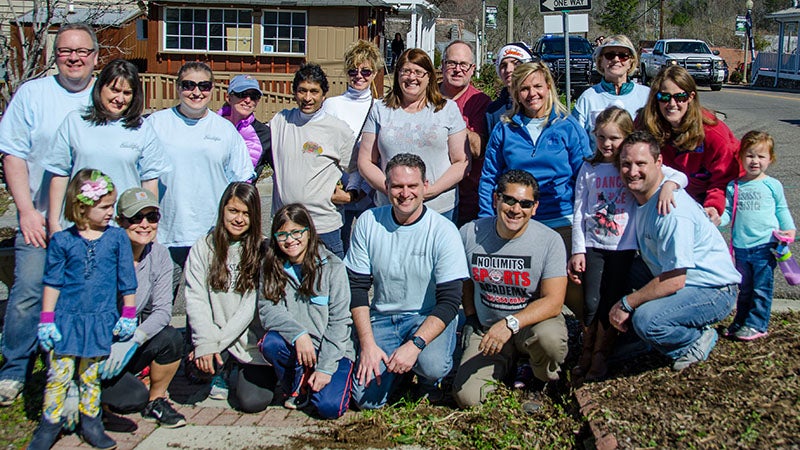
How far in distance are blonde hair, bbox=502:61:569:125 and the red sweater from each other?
2.43 ft

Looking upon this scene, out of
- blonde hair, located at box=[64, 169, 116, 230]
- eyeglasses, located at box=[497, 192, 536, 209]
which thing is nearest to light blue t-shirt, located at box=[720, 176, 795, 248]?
eyeglasses, located at box=[497, 192, 536, 209]

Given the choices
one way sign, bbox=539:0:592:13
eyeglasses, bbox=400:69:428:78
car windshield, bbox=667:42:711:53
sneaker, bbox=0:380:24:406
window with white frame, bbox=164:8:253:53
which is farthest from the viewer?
car windshield, bbox=667:42:711:53

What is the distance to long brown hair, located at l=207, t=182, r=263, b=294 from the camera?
4570 mm

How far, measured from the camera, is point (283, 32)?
81.1ft

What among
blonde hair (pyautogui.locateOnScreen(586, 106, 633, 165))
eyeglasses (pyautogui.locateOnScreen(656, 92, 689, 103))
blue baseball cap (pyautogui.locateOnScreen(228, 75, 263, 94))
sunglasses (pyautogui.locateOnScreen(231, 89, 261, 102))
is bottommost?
blonde hair (pyautogui.locateOnScreen(586, 106, 633, 165))

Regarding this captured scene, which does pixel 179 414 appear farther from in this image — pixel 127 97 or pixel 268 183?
pixel 268 183

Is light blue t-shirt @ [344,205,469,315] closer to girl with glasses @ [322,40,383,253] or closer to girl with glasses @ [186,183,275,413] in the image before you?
girl with glasses @ [186,183,275,413]

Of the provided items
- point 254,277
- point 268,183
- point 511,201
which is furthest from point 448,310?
point 268,183

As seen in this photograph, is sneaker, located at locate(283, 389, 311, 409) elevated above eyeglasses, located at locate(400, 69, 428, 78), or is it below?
below

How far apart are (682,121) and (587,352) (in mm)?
1555

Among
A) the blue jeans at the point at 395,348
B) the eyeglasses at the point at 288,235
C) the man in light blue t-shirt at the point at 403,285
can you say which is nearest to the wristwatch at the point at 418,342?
the man in light blue t-shirt at the point at 403,285

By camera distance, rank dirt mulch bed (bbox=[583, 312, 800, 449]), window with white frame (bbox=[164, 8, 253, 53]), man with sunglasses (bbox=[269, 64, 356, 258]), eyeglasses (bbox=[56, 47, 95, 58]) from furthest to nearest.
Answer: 1. window with white frame (bbox=[164, 8, 253, 53])
2. man with sunglasses (bbox=[269, 64, 356, 258])
3. eyeglasses (bbox=[56, 47, 95, 58])
4. dirt mulch bed (bbox=[583, 312, 800, 449])

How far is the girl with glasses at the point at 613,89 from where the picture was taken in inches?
212

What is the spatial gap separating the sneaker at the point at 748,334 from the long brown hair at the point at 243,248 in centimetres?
306
